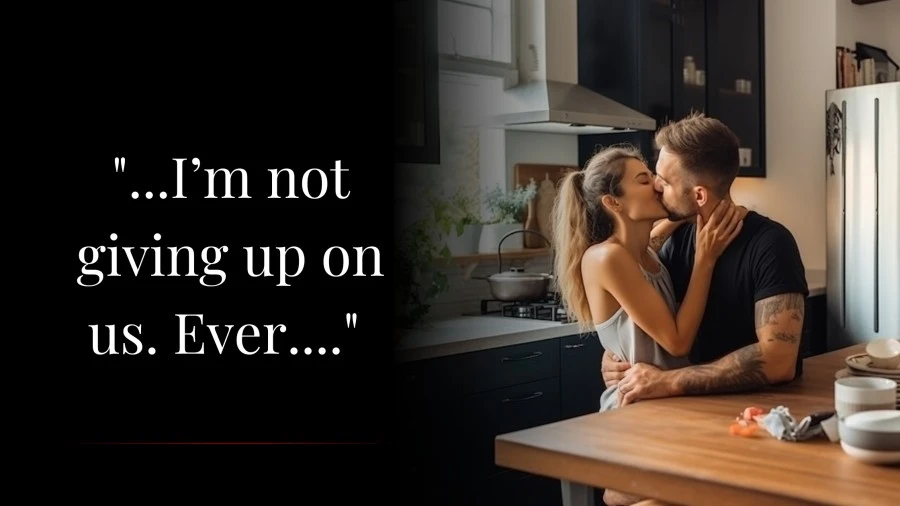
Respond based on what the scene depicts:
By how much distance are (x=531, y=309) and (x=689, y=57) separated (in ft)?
5.38

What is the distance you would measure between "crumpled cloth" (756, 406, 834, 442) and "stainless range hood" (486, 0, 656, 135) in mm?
2117

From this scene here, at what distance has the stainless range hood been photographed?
382 centimetres

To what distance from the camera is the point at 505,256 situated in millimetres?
4070

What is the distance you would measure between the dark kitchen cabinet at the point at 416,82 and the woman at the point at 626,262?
3.98ft

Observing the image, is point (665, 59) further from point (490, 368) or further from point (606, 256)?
point (606, 256)

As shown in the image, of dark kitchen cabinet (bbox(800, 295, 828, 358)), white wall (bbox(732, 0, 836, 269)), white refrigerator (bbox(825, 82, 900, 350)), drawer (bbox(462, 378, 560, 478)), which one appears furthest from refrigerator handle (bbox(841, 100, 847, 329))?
drawer (bbox(462, 378, 560, 478))

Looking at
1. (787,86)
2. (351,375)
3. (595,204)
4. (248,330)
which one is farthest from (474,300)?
(787,86)

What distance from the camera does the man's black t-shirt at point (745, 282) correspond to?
2.12 m

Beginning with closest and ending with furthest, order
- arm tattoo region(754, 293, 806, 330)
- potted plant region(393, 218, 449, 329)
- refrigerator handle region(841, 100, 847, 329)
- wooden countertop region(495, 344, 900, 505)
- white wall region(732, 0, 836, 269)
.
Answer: wooden countertop region(495, 344, 900, 505) < arm tattoo region(754, 293, 806, 330) < potted plant region(393, 218, 449, 329) < refrigerator handle region(841, 100, 847, 329) < white wall region(732, 0, 836, 269)

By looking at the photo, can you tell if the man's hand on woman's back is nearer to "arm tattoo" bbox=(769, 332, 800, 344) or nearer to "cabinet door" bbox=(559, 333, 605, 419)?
"arm tattoo" bbox=(769, 332, 800, 344)

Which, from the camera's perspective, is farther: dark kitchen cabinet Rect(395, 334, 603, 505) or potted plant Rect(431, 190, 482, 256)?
potted plant Rect(431, 190, 482, 256)

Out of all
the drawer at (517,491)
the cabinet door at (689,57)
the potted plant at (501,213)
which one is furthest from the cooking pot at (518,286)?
the cabinet door at (689,57)

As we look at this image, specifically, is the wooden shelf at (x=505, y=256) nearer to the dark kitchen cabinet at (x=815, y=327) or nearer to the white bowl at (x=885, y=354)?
the dark kitchen cabinet at (x=815, y=327)

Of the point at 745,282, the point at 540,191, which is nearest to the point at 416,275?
the point at 540,191
